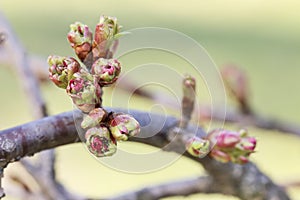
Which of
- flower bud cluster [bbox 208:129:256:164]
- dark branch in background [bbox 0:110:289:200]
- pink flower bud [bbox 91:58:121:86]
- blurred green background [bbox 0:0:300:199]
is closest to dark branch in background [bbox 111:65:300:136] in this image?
dark branch in background [bbox 0:110:289:200]

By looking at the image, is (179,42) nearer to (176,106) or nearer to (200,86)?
(176,106)

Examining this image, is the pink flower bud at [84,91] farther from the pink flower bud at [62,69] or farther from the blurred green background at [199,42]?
the blurred green background at [199,42]

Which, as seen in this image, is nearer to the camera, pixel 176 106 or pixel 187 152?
pixel 187 152

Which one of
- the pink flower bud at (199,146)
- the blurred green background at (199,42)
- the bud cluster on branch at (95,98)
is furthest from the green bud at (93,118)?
the blurred green background at (199,42)

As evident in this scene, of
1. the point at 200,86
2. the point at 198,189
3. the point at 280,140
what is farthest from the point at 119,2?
the point at 198,189

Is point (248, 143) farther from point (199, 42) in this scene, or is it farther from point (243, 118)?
point (199, 42)

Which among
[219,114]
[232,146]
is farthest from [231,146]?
[219,114]
